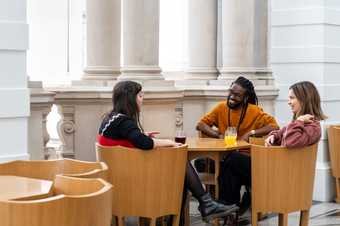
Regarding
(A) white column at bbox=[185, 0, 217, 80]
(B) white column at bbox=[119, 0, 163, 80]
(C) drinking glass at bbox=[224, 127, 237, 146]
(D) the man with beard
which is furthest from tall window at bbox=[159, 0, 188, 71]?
(C) drinking glass at bbox=[224, 127, 237, 146]

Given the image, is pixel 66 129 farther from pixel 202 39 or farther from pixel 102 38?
pixel 202 39

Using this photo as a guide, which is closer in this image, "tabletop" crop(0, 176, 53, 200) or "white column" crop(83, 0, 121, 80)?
"tabletop" crop(0, 176, 53, 200)

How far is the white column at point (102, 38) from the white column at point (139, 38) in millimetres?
245

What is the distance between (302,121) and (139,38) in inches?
84.6

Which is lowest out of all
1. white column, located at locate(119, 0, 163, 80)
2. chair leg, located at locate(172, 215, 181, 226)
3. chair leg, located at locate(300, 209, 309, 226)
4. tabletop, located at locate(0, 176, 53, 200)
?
chair leg, located at locate(300, 209, 309, 226)

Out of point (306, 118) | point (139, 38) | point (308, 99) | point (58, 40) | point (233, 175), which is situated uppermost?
point (58, 40)

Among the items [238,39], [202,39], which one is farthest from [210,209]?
[202,39]

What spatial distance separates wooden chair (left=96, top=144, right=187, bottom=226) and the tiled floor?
139 centimetres

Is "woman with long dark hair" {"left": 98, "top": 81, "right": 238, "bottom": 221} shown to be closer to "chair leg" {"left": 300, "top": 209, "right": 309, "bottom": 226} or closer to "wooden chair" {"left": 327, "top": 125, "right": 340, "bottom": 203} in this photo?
"chair leg" {"left": 300, "top": 209, "right": 309, "bottom": 226}

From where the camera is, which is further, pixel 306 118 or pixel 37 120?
pixel 37 120

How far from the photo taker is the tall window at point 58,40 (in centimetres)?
1180

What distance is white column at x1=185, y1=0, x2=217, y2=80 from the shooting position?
8664mm

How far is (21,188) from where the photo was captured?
11.1 ft

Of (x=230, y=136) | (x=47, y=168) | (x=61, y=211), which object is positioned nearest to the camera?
(x=61, y=211)
